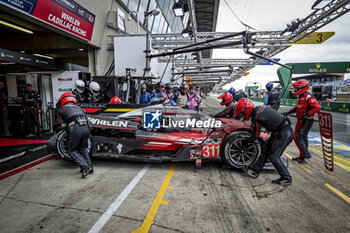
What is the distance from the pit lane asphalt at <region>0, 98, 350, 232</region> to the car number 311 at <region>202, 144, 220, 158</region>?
0.32m

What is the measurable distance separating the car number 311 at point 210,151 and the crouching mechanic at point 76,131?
213 centimetres

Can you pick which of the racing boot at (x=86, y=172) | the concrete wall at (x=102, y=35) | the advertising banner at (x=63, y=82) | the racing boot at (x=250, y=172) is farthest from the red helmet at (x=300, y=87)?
the concrete wall at (x=102, y=35)

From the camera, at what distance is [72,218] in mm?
2086

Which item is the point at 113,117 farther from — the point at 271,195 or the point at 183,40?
the point at 183,40

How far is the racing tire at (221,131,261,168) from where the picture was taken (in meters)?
3.36

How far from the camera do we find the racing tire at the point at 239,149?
3.36 m

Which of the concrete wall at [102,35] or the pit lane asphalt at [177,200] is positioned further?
the concrete wall at [102,35]

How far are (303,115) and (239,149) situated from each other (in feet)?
6.41

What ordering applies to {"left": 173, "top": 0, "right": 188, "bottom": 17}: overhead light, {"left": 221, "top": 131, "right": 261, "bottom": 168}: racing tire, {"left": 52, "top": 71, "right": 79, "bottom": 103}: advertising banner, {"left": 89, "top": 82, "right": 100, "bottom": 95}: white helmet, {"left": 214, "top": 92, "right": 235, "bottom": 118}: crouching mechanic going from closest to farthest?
{"left": 221, "top": 131, "right": 261, "bottom": 168}: racing tire
{"left": 214, "top": 92, "right": 235, "bottom": 118}: crouching mechanic
{"left": 89, "top": 82, "right": 100, "bottom": 95}: white helmet
{"left": 173, "top": 0, "right": 188, "bottom": 17}: overhead light
{"left": 52, "top": 71, "right": 79, "bottom": 103}: advertising banner

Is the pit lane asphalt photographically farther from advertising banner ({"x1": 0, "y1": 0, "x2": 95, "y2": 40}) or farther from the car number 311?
advertising banner ({"x1": 0, "y1": 0, "x2": 95, "y2": 40})

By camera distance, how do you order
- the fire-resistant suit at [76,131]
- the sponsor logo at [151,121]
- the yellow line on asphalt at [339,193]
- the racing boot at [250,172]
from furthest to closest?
the sponsor logo at [151,121]
the racing boot at [250,172]
the fire-resistant suit at [76,131]
the yellow line on asphalt at [339,193]

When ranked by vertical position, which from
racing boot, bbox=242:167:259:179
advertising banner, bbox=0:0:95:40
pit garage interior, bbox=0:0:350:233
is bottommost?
pit garage interior, bbox=0:0:350:233

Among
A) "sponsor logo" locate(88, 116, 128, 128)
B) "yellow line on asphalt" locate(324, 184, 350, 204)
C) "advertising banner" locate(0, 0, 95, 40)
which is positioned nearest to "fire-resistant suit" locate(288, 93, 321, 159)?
"yellow line on asphalt" locate(324, 184, 350, 204)

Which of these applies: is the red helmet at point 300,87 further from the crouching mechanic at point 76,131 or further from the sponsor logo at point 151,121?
the crouching mechanic at point 76,131
